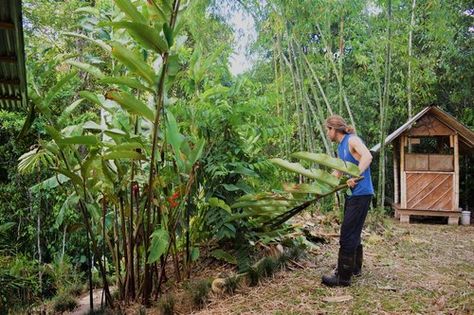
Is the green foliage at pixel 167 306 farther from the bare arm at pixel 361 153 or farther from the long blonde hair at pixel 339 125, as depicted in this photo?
the long blonde hair at pixel 339 125

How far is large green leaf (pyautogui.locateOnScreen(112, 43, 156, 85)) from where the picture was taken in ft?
7.54

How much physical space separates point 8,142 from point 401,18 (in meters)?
6.03

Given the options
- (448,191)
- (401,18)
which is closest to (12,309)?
(401,18)

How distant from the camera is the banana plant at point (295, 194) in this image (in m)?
2.65

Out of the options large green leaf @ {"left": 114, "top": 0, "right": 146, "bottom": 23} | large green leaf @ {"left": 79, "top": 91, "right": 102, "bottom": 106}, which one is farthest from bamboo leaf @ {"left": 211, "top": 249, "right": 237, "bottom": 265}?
large green leaf @ {"left": 114, "top": 0, "right": 146, "bottom": 23}

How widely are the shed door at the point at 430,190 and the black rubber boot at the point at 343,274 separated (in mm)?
5369

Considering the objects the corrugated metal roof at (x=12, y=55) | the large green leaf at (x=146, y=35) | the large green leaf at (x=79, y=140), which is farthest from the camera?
the large green leaf at (x=79, y=140)

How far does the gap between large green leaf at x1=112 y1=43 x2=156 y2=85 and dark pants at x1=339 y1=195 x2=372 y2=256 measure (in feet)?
5.41

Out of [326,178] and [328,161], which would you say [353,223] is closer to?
[326,178]

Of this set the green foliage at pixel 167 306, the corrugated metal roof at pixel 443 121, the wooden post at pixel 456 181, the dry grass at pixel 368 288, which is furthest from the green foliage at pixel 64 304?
the wooden post at pixel 456 181

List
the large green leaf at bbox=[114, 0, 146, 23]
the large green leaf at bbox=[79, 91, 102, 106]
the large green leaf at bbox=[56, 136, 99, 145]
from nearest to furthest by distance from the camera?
the large green leaf at bbox=[114, 0, 146, 23] < the large green leaf at bbox=[56, 136, 99, 145] < the large green leaf at bbox=[79, 91, 102, 106]

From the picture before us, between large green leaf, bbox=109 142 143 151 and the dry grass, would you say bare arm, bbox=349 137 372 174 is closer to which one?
the dry grass

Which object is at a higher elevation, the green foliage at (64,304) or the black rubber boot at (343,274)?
the black rubber boot at (343,274)

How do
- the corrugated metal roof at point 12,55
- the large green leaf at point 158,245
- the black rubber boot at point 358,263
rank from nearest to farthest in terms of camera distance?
the corrugated metal roof at point 12,55 < the large green leaf at point 158,245 < the black rubber boot at point 358,263
